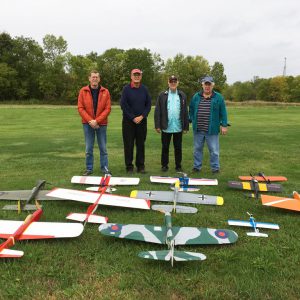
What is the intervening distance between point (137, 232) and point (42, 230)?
4.33ft

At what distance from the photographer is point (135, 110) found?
8352 mm

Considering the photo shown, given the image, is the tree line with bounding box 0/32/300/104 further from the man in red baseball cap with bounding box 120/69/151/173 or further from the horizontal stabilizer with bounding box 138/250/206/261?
the horizontal stabilizer with bounding box 138/250/206/261

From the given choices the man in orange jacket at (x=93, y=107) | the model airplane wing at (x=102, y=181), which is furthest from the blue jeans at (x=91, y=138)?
the model airplane wing at (x=102, y=181)

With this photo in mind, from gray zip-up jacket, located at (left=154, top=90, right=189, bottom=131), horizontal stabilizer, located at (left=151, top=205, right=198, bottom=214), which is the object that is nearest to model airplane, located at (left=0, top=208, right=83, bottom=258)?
horizontal stabilizer, located at (left=151, top=205, right=198, bottom=214)

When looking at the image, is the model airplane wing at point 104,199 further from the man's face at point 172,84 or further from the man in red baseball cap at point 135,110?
the man's face at point 172,84

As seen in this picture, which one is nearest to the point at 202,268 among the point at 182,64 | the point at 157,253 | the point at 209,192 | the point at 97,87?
the point at 157,253

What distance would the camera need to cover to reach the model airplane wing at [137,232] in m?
4.46

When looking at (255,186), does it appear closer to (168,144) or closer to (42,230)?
(168,144)

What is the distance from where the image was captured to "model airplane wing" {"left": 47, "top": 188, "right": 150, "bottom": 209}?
Answer: 5801 millimetres

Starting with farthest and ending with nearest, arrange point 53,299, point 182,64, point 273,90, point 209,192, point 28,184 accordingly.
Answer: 1. point 273,90
2. point 182,64
3. point 28,184
4. point 209,192
5. point 53,299

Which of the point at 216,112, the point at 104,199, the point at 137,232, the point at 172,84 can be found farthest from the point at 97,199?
the point at 216,112

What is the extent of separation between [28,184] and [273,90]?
327 ft

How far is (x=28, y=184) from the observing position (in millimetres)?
7578

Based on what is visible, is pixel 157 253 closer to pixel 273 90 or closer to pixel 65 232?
pixel 65 232
